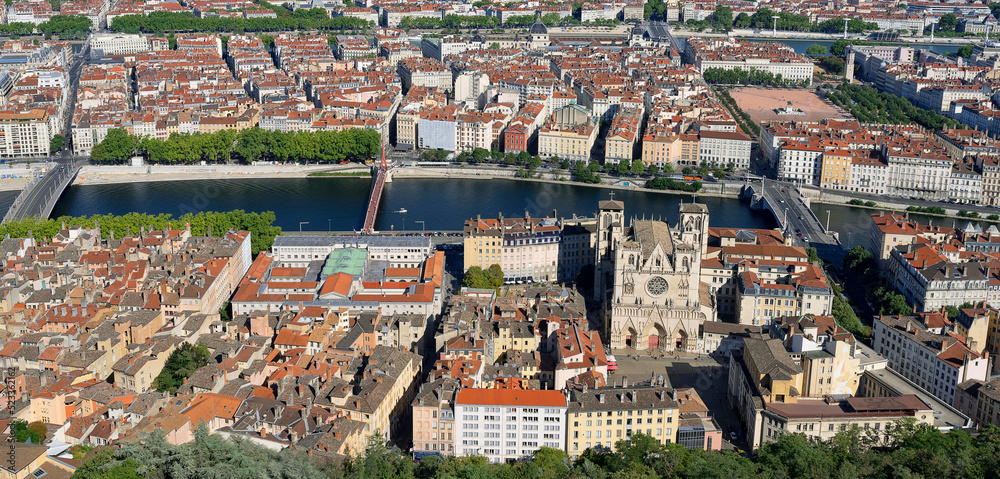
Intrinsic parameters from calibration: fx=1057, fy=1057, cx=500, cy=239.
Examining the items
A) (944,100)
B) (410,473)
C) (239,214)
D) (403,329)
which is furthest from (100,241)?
(944,100)

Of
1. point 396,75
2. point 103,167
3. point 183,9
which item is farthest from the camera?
point 183,9

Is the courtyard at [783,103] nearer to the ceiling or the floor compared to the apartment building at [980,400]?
nearer to the ceiling

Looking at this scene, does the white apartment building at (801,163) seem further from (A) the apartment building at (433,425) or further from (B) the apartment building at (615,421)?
(A) the apartment building at (433,425)

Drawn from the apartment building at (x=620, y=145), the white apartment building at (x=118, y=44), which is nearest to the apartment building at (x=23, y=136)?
the apartment building at (x=620, y=145)

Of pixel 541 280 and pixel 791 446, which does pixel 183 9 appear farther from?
pixel 791 446

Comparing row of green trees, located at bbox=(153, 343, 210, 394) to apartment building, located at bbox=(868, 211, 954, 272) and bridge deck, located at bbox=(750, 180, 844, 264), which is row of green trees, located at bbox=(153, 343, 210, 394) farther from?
apartment building, located at bbox=(868, 211, 954, 272)

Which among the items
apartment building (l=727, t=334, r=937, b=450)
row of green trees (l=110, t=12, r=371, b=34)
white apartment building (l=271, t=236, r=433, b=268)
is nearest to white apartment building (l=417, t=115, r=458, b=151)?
white apartment building (l=271, t=236, r=433, b=268)

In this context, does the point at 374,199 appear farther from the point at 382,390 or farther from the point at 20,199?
the point at 382,390
